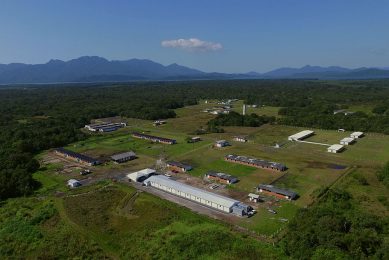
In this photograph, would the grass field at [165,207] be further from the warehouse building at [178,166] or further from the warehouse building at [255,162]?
the warehouse building at [178,166]

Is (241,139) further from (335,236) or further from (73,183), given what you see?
(335,236)

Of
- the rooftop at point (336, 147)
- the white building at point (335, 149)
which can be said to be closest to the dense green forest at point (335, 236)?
the white building at point (335, 149)

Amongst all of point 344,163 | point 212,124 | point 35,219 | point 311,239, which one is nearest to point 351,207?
point 311,239

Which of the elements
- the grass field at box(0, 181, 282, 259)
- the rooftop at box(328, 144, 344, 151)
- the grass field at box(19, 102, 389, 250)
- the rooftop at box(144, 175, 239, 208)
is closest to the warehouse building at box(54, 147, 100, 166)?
the grass field at box(19, 102, 389, 250)

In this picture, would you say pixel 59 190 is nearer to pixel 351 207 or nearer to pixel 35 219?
pixel 35 219

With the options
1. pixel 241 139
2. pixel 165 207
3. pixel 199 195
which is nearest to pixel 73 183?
pixel 165 207

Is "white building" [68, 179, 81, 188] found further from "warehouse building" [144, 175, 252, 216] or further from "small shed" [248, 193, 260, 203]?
"small shed" [248, 193, 260, 203]
